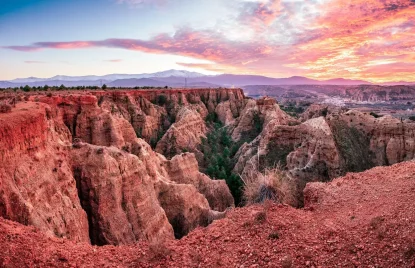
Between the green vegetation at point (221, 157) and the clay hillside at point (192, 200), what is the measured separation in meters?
1.33

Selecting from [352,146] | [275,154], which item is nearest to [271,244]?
[275,154]

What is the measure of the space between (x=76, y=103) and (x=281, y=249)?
963 inches

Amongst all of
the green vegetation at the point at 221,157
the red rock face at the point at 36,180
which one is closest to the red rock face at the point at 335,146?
the green vegetation at the point at 221,157

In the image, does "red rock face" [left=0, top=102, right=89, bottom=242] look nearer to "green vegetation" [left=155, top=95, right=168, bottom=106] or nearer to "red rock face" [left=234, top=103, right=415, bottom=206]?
"red rock face" [left=234, top=103, right=415, bottom=206]

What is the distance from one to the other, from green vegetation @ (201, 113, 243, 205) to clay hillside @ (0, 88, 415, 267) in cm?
133

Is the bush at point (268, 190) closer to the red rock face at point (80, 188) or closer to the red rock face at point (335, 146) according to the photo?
the red rock face at point (80, 188)

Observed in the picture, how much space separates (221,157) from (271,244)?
119 ft

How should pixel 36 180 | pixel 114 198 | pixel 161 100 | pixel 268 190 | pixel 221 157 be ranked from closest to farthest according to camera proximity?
pixel 36 180
pixel 268 190
pixel 114 198
pixel 221 157
pixel 161 100

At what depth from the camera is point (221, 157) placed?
145 ft

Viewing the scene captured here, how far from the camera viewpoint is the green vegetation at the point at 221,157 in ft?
115

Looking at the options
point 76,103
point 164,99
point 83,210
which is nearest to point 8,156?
point 83,210

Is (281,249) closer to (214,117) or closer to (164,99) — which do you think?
(164,99)

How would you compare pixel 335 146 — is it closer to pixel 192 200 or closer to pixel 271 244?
pixel 192 200

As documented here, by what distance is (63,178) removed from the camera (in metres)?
13.9
